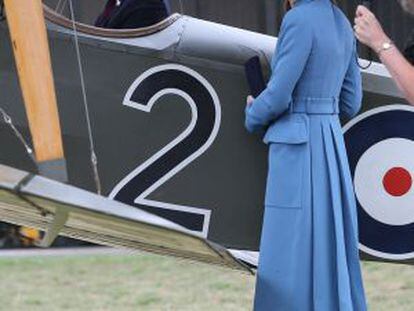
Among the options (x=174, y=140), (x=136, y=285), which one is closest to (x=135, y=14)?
(x=174, y=140)

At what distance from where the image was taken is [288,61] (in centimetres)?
410

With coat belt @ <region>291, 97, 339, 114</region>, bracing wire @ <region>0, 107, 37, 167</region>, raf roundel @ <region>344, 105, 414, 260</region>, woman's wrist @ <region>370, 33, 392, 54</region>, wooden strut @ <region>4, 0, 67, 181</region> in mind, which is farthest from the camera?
raf roundel @ <region>344, 105, 414, 260</region>

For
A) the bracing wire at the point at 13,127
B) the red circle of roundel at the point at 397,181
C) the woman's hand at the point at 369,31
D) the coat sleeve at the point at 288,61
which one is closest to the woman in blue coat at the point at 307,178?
the coat sleeve at the point at 288,61

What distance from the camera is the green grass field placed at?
6531 mm

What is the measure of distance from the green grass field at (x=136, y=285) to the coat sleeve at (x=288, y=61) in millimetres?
2377

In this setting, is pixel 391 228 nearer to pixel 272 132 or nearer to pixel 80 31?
pixel 272 132

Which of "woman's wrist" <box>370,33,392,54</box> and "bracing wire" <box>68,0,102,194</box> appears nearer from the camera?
"woman's wrist" <box>370,33,392,54</box>

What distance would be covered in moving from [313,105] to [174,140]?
828 millimetres

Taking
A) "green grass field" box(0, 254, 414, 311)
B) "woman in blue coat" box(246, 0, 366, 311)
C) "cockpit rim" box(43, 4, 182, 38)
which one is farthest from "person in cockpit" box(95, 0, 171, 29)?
"green grass field" box(0, 254, 414, 311)

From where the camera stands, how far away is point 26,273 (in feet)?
25.3

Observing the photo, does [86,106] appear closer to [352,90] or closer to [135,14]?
[135,14]

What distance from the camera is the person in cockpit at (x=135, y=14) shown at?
495 centimetres

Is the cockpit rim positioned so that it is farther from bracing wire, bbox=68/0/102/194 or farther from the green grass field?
the green grass field

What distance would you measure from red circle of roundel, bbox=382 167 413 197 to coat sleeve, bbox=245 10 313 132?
98cm
